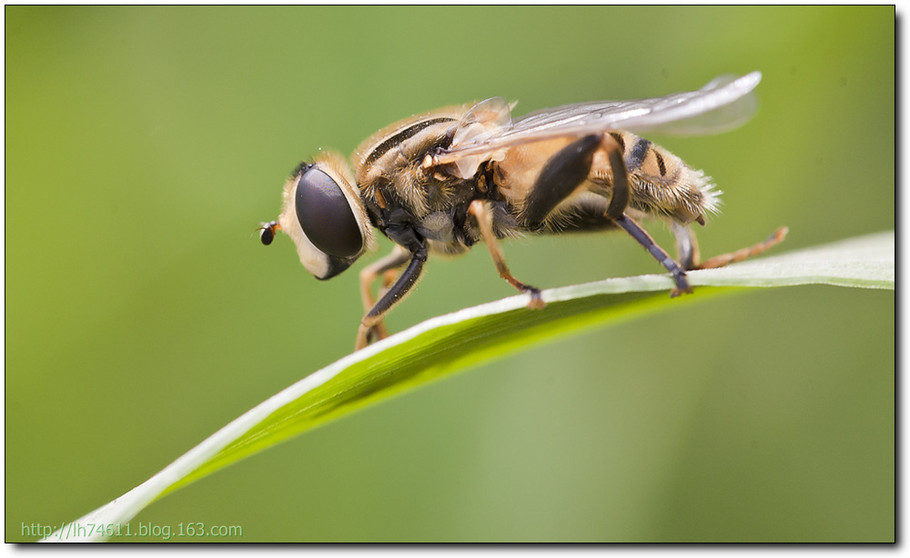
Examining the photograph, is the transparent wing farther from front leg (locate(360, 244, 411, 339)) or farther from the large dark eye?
front leg (locate(360, 244, 411, 339))

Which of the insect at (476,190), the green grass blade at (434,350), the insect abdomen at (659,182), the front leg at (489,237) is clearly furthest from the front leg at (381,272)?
the green grass blade at (434,350)

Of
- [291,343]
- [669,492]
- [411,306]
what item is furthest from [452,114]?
[669,492]

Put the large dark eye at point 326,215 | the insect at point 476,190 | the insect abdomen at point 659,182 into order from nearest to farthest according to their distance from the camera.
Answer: the insect at point 476,190
the insect abdomen at point 659,182
the large dark eye at point 326,215

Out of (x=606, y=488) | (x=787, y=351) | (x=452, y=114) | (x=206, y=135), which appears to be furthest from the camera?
(x=206, y=135)

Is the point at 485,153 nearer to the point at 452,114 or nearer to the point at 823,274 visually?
the point at 452,114

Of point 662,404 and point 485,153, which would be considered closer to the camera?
point 485,153

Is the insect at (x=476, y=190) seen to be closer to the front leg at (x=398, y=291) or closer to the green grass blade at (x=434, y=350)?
the front leg at (x=398, y=291)

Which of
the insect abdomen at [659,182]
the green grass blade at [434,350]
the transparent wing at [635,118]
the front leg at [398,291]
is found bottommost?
the green grass blade at [434,350]

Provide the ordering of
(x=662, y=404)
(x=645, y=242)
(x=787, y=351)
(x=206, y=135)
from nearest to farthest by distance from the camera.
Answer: (x=645, y=242), (x=662, y=404), (x=787, y=351), (x=206, y=135)
